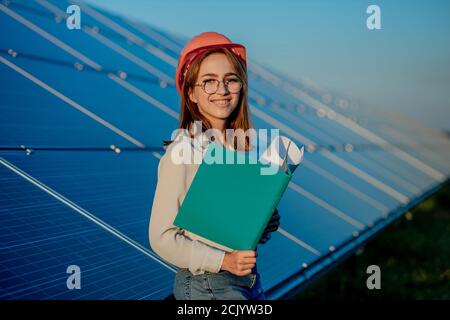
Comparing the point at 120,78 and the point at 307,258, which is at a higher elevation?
the point at 120,78

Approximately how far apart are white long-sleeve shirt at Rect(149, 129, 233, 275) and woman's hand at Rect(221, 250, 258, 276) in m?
0.03

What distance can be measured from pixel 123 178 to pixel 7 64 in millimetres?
1551

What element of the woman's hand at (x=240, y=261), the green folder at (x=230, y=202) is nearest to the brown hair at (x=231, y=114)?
the green folder at (x=230, y=202)

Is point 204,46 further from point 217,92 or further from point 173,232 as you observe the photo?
point 173,232

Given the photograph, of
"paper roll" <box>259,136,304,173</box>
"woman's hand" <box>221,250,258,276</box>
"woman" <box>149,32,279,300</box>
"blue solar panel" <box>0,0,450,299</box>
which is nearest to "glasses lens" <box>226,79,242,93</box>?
"woman" <box>149,32,279,300</box>

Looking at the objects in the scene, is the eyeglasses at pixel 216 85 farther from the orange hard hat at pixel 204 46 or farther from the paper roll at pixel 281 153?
the paper roll at pixel 281 153

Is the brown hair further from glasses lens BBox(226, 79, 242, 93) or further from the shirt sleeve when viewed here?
the shirt sleeve

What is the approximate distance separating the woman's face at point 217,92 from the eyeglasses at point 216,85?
10 mm

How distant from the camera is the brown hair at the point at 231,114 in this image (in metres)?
2.36

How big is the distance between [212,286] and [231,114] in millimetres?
702

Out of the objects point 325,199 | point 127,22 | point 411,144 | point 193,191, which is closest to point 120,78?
point 325,199

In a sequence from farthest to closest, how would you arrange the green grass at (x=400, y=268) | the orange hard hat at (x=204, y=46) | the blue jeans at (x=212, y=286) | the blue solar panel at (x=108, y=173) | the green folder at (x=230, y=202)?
the green grass at (x=400, y=268)
the blue solar panel at (x=108, y=173)
the orange hard hat at (x=204, y=46)
the blue jeans at (x=212, y=286)
the green folder at (x=230, y=202)
